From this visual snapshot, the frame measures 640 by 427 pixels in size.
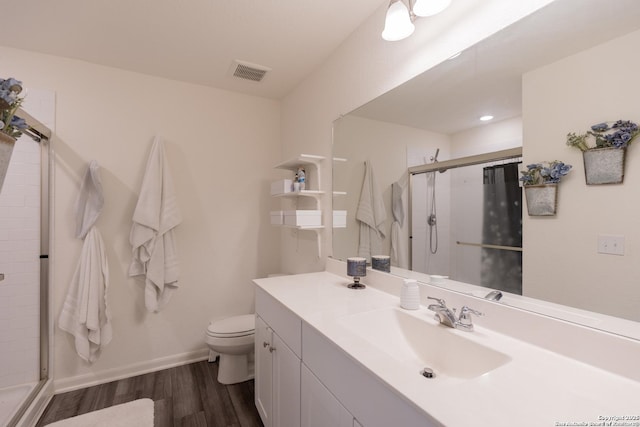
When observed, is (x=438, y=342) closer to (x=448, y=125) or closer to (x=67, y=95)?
(x=448, y=125)

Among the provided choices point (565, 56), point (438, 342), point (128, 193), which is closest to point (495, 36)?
point (565, 56)

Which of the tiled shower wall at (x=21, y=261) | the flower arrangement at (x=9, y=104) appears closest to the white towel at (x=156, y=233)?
the tiled shower wall at (x=21, y=261)

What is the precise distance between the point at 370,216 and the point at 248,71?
1.57 metres

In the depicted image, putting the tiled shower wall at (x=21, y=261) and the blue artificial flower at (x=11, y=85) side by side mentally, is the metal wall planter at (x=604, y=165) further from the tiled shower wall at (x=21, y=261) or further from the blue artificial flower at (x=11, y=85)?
the tiled shower wall at (x=21, y=261)

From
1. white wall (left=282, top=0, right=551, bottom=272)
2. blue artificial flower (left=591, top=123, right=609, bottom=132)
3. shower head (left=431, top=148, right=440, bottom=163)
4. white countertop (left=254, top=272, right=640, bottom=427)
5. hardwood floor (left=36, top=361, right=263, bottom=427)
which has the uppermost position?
white wall (left=282, top=0, right=551, bottom=272)

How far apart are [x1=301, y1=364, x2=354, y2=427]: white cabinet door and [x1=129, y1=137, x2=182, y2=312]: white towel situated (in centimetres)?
157

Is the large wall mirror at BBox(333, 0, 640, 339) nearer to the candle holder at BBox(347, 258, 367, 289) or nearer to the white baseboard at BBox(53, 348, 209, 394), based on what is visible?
the candle holder at BBox(347, 258, 367, 289)

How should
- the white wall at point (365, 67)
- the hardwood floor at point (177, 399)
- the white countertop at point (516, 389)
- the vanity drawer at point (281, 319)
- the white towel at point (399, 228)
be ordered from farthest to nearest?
the hardwood floor at point (177, 399), the white towel at point (399, 228), the vanity drawer at point (281, 319), the white wall at point (365, 67), the white countertop at point (516, 389)

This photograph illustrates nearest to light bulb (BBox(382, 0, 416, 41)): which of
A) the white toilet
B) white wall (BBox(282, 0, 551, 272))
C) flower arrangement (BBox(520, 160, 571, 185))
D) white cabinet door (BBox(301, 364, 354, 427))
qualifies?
white wall (BBox(282, 0, 551, 272))

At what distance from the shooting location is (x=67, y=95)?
82.8 inches

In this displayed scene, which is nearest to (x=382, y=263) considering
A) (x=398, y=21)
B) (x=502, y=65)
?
(x=502, y=65)

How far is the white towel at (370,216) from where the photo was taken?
65.6 inches

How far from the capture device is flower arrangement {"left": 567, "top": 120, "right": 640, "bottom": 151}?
2.51ft

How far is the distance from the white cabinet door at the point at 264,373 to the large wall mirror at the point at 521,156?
82 centimetres
